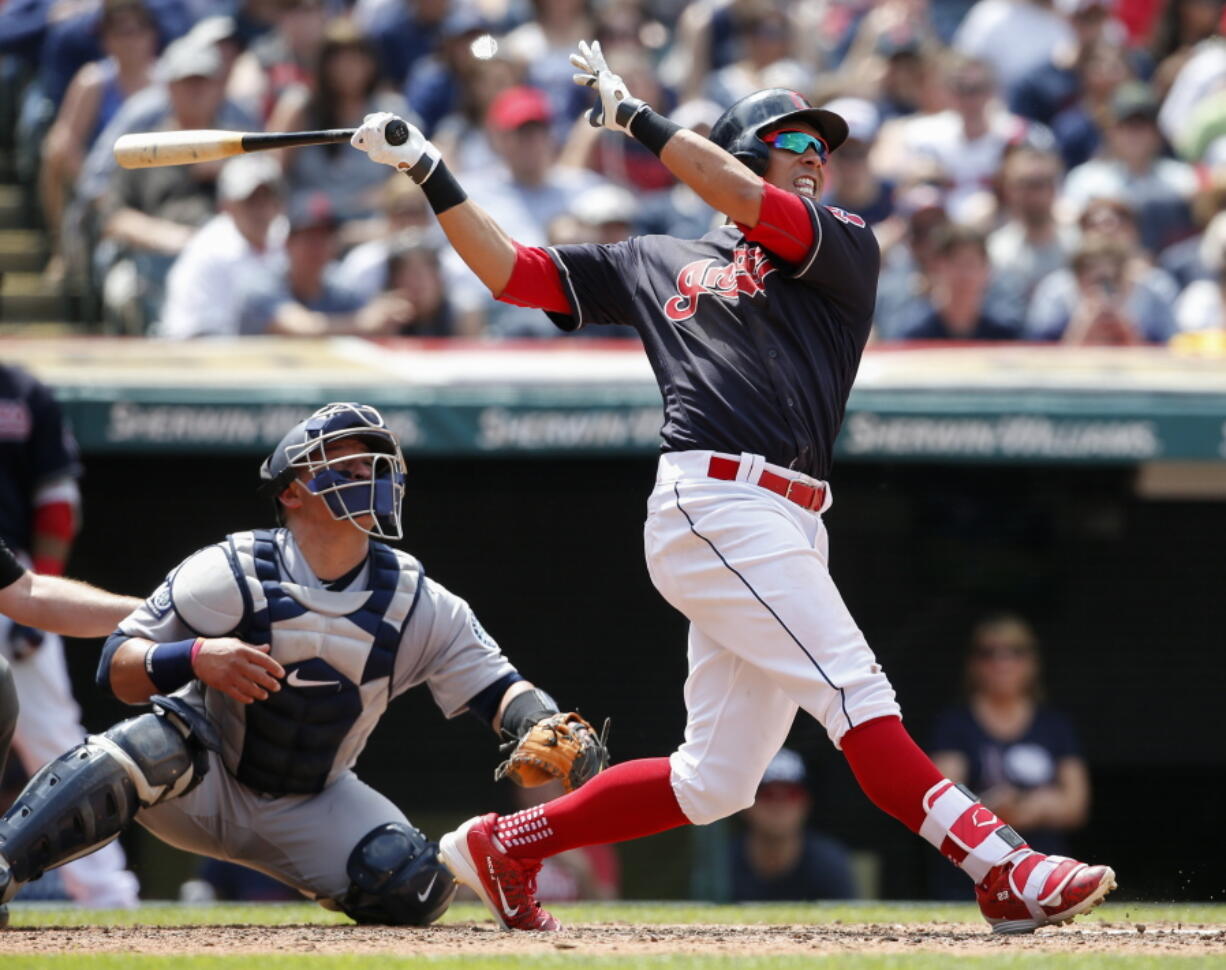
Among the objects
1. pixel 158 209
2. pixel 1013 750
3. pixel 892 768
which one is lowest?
pixel 1013 750

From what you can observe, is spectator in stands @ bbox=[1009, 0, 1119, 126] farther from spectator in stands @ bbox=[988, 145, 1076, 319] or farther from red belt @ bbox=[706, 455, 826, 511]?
red belt @ bbox=[706, 455, 826, 511]

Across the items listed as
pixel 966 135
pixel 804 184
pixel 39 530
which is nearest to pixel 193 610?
pixel 804 184

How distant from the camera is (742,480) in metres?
3.84

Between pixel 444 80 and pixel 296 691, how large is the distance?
5.18 metres

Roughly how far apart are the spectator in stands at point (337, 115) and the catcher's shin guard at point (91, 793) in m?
4.45

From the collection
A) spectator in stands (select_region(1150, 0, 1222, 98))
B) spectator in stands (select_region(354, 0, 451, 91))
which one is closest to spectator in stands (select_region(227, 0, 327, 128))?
spectator in stands (select_region(354, 0, 451, 91))

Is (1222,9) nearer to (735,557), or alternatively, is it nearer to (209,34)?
(209,34)

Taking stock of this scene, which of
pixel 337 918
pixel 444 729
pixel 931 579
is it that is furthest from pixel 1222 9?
pixel 337 918

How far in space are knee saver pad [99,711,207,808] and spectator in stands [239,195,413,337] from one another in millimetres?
3395

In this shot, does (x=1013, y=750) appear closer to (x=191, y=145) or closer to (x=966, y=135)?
(x=966, y=135)

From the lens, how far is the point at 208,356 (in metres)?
6.96

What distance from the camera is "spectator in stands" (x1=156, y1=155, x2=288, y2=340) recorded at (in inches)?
293

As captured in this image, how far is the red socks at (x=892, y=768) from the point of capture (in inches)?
147

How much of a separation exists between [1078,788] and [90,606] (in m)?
3.92
